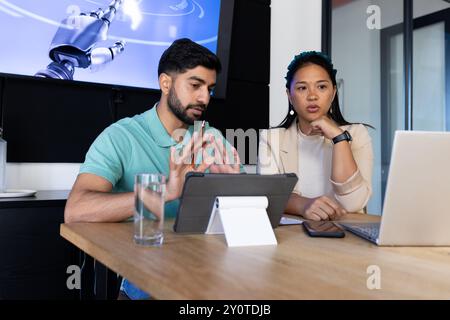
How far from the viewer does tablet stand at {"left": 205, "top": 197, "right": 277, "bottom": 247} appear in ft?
2.92

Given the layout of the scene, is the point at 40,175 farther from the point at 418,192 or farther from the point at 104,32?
the point at 418,192

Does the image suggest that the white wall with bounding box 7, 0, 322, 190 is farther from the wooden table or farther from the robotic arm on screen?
the wooden table

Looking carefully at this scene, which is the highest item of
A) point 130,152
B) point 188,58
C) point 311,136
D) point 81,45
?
point 81,45

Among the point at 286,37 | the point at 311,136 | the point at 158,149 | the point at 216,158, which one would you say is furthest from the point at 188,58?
the point at 286,37

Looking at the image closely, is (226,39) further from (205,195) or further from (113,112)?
(205,195)

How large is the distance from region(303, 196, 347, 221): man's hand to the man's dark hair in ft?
2.26

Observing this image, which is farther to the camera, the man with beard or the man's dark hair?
the man's dark hair

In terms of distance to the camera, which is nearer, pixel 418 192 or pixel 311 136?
pixel 418 192

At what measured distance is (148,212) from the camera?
2.85 ft

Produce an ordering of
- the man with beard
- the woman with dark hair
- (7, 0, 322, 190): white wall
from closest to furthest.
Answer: the man with beard → the woman with dark hair → (7, 0, 322, 190): white wall

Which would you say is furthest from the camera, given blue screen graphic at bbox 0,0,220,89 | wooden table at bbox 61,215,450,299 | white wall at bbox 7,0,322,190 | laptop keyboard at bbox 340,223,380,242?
white wall at bbox 7,0,322,190

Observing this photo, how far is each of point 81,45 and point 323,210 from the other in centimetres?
160

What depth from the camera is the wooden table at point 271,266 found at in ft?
1.89

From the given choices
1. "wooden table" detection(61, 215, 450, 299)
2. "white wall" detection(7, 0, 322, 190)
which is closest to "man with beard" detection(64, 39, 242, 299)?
"wooden table" detection(61, 215, 450, 299)
